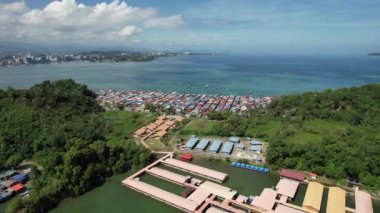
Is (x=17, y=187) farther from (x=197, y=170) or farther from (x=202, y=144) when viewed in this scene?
(x=202, y=144)

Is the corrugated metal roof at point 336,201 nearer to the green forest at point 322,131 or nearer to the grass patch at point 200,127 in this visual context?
the green forest at point 322,131

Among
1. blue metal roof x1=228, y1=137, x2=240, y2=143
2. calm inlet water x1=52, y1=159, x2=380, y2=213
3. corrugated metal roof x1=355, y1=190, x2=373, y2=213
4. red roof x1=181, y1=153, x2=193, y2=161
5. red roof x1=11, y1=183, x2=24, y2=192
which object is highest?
blue metal roof x1=228, y1=137, x2=240, y2=143

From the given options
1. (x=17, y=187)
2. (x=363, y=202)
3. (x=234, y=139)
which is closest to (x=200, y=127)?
(x=234, y=139)

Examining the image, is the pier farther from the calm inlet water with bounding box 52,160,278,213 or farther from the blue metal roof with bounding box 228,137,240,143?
the blue metal roof with bounding box 228,137,240,143

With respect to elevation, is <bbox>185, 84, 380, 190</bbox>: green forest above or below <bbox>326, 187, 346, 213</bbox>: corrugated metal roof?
above

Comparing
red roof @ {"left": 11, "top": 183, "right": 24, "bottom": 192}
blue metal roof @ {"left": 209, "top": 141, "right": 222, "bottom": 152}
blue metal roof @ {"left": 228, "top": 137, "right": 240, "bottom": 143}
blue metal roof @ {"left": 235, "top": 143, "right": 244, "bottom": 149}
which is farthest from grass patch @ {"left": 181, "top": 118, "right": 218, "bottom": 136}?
red roof @ {"left": 11, "top": 183, "right": 24, "bottom": 192}

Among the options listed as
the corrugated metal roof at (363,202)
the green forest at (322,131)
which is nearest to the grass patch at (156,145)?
the green forest at (322,131)

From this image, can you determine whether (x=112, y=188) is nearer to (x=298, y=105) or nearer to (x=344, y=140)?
(x=344, y=140)

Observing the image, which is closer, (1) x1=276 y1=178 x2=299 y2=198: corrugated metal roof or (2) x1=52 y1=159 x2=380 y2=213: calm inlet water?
(2) x1=52 y1=159 x2=380 y2=213: calm inlet water
